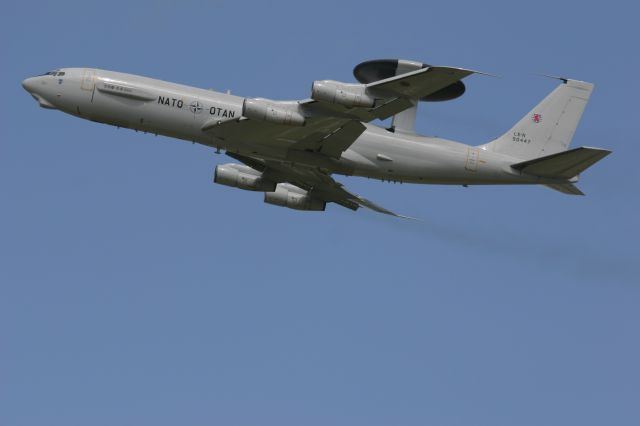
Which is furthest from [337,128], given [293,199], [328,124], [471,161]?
[293,199]

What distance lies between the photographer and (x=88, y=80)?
5544 cm

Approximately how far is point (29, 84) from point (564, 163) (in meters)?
28.4

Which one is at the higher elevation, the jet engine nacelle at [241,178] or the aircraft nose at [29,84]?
the aircraft nose at [29,84]

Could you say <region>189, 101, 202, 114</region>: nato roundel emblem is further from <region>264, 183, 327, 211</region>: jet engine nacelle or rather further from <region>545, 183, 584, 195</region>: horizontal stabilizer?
<region>545, 183, 584, 195</region>: horizontal stabilizer

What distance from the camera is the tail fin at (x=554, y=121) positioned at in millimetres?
60250

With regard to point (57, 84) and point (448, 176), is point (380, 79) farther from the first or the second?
point (57, 84)

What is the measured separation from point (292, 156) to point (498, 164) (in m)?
11.3

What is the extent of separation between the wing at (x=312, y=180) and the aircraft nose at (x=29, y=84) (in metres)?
10.9

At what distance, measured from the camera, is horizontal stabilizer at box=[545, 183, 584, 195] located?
187 feet

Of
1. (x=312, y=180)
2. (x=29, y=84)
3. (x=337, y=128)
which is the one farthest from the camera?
(x=312, y=180)

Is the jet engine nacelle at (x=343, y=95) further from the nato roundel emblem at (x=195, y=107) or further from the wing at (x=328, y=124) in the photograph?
the nato roundel emblem at (x=195, y=107)

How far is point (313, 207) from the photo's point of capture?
62.6 meters

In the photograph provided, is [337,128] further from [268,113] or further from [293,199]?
[293,199]

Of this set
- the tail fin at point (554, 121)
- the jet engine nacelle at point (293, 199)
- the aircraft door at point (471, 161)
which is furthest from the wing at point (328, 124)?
the tail fin at point (554, 121)
